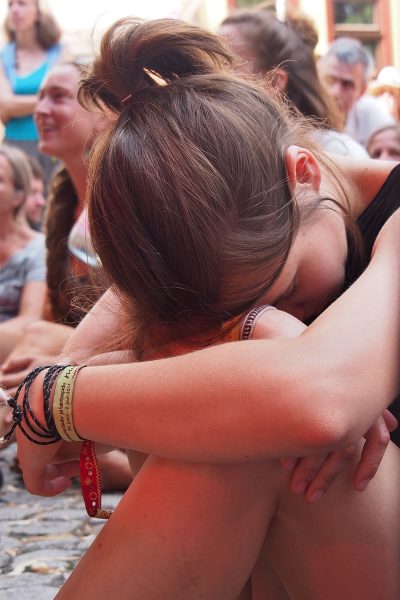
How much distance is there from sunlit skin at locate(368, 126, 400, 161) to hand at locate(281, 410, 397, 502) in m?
3.29

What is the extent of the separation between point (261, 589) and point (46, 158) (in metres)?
4.89

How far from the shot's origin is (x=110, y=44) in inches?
69.8

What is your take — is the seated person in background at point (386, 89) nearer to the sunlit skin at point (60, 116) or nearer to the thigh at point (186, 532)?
the sunlit skin at point (60, 116)

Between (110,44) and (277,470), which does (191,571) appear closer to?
(277,470)

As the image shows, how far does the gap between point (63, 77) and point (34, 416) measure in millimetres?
2894

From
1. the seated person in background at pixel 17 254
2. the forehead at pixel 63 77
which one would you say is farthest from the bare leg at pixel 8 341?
the forehead at pixel 63 77

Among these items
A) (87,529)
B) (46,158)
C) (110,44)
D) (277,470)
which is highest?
(110,44)

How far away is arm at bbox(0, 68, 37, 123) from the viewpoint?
19.5 ft

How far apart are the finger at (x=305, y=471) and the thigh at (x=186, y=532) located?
34 millimetres

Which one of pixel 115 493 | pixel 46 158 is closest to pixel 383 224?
pixel 115 493

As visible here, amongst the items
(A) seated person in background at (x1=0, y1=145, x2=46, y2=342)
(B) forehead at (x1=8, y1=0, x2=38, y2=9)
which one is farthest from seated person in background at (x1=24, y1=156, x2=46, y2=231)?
(B) forehead at (x1=8, y1=0, x2=38, y2=9)

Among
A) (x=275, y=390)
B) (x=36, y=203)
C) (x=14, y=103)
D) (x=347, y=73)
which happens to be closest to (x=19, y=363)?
(x=275, y=390)

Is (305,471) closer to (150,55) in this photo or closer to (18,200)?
(150,55)

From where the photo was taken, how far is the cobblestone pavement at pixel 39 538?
7.79ft
